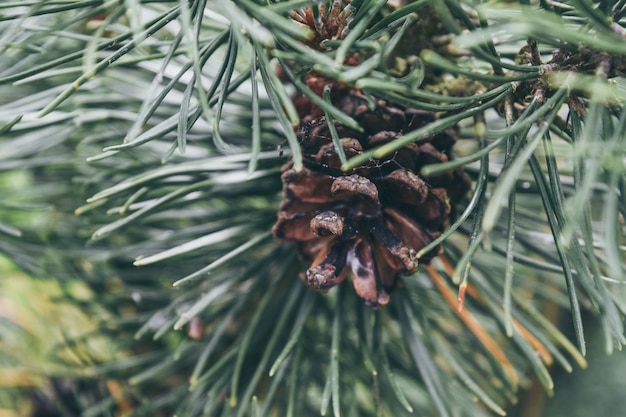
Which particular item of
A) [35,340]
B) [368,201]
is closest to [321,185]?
[368,201]

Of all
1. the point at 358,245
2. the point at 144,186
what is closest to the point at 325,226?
the point at 358,245

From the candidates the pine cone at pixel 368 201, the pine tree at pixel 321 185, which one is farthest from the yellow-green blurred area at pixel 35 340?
the pine cone at pixel 368 201

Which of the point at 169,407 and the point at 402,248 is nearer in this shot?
the point at 402,248

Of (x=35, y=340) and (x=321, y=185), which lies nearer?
(x=321, y=185)

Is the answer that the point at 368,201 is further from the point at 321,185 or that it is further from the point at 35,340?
the point at 35,340

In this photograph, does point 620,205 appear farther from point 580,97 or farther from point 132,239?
point 132,239

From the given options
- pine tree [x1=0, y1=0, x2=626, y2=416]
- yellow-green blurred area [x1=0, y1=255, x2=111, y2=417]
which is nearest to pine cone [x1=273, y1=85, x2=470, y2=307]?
pine tree [x1=0, y1=0, x2=626, y2=416]

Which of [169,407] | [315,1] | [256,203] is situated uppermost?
[315,1]
